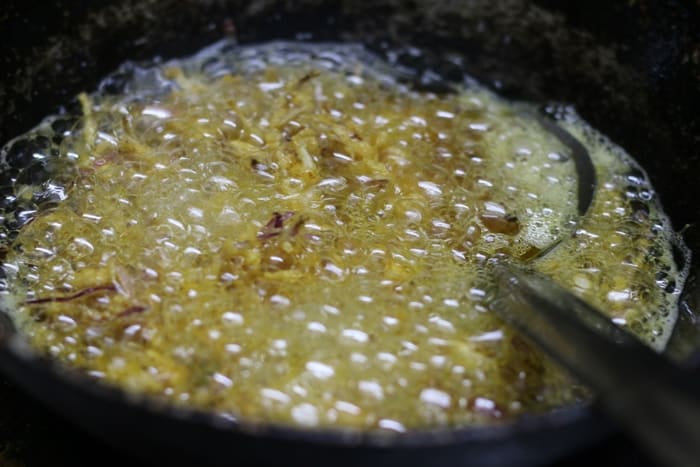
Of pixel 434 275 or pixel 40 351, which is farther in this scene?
pixel 434 275

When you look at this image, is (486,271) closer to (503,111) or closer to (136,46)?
(503,111)

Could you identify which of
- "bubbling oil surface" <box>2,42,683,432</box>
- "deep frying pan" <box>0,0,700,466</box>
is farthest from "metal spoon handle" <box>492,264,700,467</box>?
"deep frying pan" <box>0,0,700,466</box>

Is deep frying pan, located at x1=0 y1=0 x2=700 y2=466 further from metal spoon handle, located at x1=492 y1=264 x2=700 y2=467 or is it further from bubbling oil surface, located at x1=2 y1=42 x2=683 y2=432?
metal spoon handle, located at x1=492 y1=264 x2=700 y2=467

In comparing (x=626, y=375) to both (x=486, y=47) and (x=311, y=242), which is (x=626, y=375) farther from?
(x=486, y=47)

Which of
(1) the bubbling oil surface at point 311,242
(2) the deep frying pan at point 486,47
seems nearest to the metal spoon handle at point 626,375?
(1) the bubbling oil surface at point 311,242

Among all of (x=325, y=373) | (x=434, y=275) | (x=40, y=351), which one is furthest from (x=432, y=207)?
(x=40, y=351)
